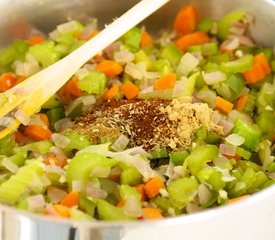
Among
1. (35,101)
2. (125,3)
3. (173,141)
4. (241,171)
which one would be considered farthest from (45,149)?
(125,3)

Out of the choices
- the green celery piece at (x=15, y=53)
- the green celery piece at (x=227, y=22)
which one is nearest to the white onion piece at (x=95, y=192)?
the green celery piece at (x=15, y=53)

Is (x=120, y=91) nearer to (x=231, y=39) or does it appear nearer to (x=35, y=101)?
(x=35, y=101)

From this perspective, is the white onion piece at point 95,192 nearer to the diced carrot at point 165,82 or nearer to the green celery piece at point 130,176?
the green celery piece at point 130,176

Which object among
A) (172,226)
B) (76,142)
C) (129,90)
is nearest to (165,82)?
(129,90)

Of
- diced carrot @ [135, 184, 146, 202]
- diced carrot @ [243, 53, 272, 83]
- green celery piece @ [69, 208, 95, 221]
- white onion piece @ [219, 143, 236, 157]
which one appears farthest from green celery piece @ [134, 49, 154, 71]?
green celery piece @ [69, 208, 95, 221]

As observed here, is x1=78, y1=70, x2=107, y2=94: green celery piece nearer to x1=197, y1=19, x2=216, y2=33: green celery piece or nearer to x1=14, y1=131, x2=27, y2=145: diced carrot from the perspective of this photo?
x1=14, y1=131, x2=27, y2=145: diced carrot

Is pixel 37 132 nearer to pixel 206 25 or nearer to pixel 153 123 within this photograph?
pixel 153 123
